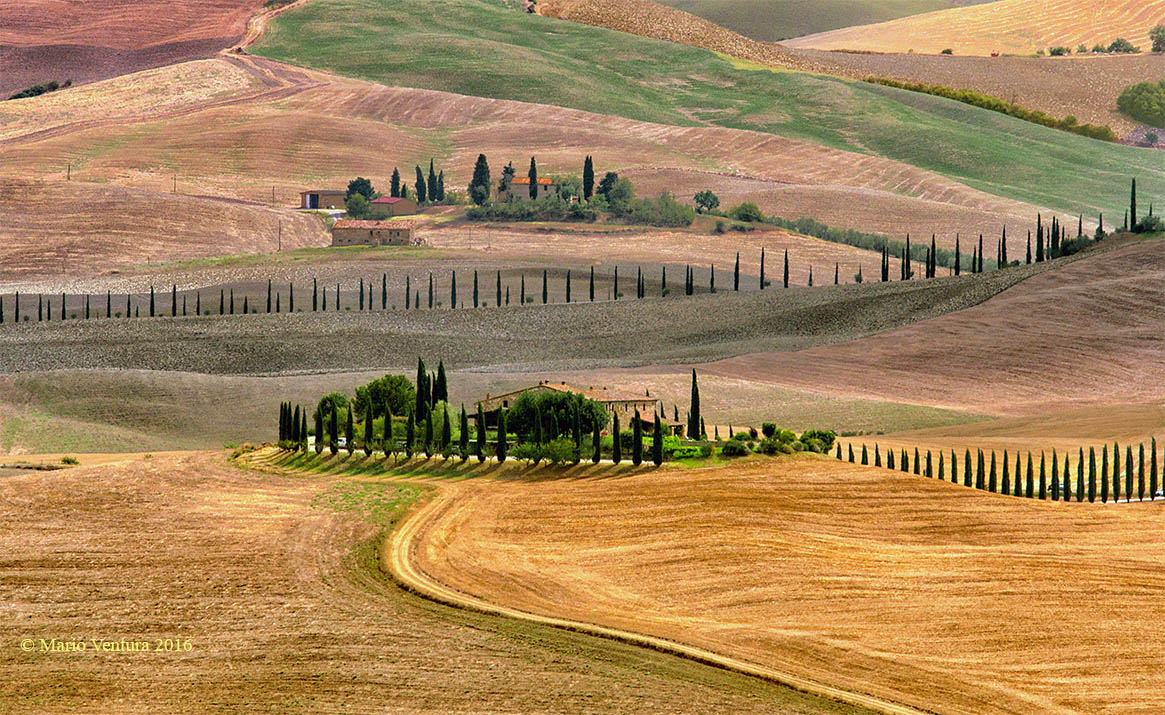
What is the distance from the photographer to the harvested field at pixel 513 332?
111 meters

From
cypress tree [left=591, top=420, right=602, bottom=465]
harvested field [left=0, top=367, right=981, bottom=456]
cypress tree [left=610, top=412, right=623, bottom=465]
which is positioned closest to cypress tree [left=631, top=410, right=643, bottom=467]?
cypress tree [left=610, top=412, right=623, bottom=465]

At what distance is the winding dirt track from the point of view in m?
38.9

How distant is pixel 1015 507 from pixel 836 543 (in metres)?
8.59

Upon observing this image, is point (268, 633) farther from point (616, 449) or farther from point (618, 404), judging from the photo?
point (618, 404)

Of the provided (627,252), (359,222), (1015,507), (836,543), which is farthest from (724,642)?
(359,222)

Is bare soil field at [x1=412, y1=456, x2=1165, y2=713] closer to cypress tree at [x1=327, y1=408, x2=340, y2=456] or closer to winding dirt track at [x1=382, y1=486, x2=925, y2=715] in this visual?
winding dirt track at [x1=382, y1=486, x2=925, y2=715]

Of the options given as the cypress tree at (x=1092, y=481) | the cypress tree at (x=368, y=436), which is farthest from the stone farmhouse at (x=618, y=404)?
the cypress tree at (x=1092, y=481)

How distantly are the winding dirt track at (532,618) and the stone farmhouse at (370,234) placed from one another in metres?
126

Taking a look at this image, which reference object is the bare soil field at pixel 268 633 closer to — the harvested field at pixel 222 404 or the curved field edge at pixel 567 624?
the curved field edge at pixel 567 624

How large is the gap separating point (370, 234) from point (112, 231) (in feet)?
92.7

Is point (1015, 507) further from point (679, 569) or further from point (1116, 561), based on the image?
point (679, 569)

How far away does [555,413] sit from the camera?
68.1 m

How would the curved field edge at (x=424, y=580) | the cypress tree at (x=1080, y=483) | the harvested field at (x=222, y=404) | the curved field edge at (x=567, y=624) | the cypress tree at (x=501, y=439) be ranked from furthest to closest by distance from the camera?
the harvested field at (x=222, y=404) → the cypress tree at (x=501, y=439) → the cypress tree at (x=1080, y=483) → the curved field edge at (x=424, y=580) → the curved field edge at (x=567, y=624)

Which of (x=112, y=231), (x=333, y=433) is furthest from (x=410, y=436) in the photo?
(x=112, y=231)
